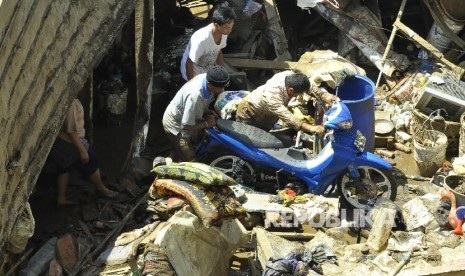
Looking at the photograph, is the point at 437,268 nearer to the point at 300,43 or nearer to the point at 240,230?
the point at 240,230

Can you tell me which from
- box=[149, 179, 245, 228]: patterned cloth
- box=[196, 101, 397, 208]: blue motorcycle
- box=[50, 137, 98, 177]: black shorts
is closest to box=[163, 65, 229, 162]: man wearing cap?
box=[196, 101, 397, 208]: blue motorcycle

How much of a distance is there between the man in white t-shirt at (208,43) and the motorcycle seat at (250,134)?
109 cm

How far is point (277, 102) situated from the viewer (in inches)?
309

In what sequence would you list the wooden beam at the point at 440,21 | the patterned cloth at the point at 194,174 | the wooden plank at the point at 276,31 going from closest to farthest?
the patterned cloth at the point at 194,174
the wooden beam at the point at 440,21
the wooden plank at the point at 276,31

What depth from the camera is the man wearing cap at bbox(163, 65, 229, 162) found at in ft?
24.6

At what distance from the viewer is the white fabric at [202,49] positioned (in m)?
8.58

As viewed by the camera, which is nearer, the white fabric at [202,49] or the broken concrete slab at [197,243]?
the broken concrete slab at [197,243]

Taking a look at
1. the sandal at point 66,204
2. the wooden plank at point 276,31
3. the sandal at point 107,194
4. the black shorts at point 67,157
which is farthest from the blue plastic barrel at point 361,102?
the sandal at point 66,204

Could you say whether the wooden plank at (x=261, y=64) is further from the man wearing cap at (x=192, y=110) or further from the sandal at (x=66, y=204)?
the sandal at (x=66, y=204)

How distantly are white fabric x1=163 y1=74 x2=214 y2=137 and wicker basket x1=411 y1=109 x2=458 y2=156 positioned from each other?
304cm

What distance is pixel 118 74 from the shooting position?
31.8ft

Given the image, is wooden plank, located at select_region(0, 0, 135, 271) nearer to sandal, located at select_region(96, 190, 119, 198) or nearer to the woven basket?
the woven basket

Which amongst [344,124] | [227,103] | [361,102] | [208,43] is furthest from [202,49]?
[344,124]

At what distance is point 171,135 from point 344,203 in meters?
2.16
